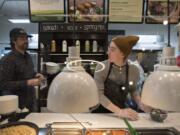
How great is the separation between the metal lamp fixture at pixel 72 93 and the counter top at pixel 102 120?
34.7 inches

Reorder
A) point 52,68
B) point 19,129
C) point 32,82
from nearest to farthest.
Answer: point 19,129, point 32,82, point 52,68

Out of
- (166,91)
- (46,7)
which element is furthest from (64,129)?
(46,7)

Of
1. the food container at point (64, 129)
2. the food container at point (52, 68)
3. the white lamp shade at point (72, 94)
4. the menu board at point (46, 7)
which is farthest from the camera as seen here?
the food container at point (52, 68)

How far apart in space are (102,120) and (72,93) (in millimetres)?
1102

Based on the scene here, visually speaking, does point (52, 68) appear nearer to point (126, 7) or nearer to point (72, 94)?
point (126, 7)

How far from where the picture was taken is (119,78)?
101 inches

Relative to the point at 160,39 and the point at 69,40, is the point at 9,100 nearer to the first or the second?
the point at 69,40

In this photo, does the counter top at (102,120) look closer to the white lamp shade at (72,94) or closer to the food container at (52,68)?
the white lamp shade at (72,94)

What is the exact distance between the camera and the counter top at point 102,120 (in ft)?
6.57

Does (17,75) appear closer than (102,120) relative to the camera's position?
No

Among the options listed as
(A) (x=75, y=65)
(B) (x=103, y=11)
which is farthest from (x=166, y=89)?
(B) (x=103, y=11)

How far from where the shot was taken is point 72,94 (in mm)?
1112

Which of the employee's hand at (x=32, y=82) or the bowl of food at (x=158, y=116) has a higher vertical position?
the employee's hand at (x=32, y=82)

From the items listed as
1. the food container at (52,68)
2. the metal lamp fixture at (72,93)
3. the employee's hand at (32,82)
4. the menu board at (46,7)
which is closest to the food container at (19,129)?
the metal lamp fixture at (72,93)
